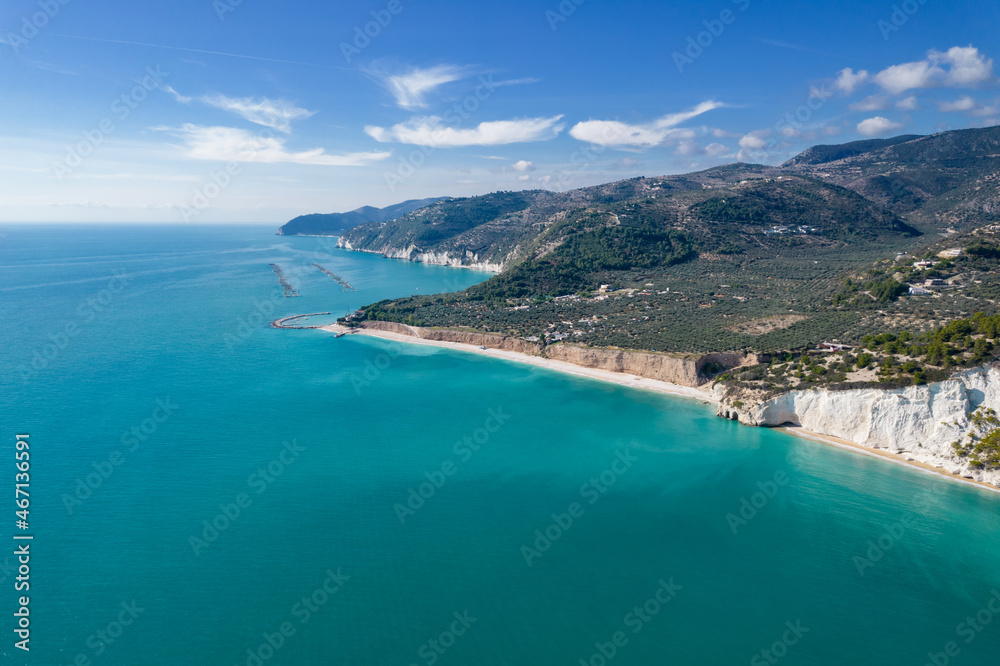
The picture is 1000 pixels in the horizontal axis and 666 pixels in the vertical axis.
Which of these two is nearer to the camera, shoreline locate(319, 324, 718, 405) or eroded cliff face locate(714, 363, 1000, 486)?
eroded cliff face locate(714, 363, 1000, 486)

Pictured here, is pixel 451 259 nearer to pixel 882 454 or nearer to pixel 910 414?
pixel 882 454

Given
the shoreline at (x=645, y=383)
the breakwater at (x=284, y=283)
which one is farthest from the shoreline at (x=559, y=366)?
the breakwater at (x=284, y=283)

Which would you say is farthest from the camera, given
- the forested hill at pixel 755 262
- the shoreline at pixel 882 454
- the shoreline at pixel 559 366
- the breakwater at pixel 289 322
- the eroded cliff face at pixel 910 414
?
the breakwater at pixel 289 322

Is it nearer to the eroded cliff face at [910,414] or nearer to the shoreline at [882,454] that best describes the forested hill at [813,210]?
the eroded cliff face at [910,414]

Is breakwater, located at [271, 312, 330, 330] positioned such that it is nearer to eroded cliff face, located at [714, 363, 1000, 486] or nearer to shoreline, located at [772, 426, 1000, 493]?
shoreline, located at [772, 426, 1000, 493]

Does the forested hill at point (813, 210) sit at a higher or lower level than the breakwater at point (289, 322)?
higher

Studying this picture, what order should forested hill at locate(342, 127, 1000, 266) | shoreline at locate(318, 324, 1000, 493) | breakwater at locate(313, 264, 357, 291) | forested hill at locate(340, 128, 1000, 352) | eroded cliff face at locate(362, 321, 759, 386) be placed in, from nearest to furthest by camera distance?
shoreline at locate(318, 324, 1000, 493) → eroded cliff face at locate(362, 321, 759, 386) → forested hill at locate(340, 128, 1000, 352) → forested hill at locate(342, 127, 1000, 266) → breakwater at locate(313, 264, 357, 291)

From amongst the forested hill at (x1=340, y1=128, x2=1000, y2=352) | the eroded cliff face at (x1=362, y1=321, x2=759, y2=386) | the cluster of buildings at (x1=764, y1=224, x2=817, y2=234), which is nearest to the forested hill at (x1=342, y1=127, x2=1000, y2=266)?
the cluster of buildings at (x1=764, y1=224, x2=817, y2=234)
